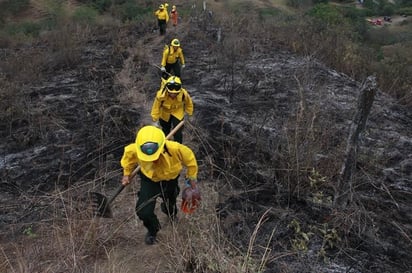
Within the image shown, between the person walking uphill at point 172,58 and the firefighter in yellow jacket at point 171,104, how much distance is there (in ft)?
8.36

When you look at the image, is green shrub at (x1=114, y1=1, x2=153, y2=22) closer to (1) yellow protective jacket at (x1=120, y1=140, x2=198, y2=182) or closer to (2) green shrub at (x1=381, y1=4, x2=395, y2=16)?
(1) yellow protective jacket at (x1=120, y1=140, x2=198, y2=182)

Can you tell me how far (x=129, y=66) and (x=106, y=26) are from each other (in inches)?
232

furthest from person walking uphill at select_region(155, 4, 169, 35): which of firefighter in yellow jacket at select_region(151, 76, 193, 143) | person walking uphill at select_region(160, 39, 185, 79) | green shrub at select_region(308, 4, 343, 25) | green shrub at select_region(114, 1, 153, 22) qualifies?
firefighter in yellow jacket at select_region(151, 76, 193, 143)

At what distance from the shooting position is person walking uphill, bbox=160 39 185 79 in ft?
24.8

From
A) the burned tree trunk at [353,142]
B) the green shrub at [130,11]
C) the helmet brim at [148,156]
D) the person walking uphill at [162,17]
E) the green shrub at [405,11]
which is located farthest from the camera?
the green shrub at [405,11]

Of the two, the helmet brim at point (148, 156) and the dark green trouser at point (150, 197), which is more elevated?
the helmet brim at point (148, 156)

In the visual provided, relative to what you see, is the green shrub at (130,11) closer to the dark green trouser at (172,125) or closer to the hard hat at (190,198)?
the dark green trouser at (172,125)

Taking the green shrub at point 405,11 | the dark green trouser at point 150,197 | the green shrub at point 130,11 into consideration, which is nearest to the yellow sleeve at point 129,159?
the dark green trouser at point 150,197

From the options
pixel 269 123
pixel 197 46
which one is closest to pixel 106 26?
pixel 197 46

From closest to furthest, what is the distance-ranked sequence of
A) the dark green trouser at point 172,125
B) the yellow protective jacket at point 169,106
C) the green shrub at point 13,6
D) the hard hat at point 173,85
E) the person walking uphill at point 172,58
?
the hard hat at point 173,85 < the yellow protective jacket at point 169,106 < the dark green trouser at point 172,125 < the person walking uphill at point 172,58 < the green shrub at point 13,6

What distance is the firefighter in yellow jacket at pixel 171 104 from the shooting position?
474 centimetres

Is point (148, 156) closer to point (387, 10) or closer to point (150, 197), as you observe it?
point (150, 197)

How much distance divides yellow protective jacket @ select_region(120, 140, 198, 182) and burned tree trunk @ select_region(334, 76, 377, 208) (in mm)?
1455

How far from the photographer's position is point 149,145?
10.1 feet
